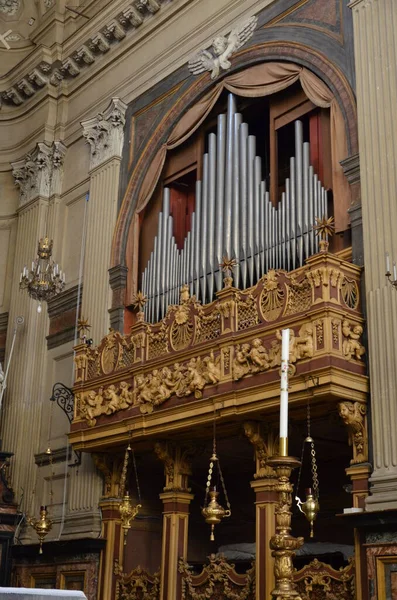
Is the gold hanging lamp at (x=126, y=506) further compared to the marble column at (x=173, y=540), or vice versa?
the gold hanging lamp at (x=126, y=506)

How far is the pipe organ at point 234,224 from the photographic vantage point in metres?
10.7

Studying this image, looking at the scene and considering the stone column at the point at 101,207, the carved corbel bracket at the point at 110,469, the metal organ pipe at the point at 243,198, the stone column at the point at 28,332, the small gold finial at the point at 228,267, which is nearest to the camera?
the small gold finial at the point at 228,267

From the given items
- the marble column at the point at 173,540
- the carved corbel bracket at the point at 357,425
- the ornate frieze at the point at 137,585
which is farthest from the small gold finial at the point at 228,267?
the ornate frieze at the point at 137,585

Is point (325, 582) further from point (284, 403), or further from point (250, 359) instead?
point (284, 403)

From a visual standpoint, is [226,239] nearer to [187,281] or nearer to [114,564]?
[187,281]

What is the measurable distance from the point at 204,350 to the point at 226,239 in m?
1.86

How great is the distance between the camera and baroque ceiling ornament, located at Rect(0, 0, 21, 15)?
742 inches

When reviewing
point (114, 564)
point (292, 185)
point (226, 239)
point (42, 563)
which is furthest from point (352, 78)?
point (42, 563)

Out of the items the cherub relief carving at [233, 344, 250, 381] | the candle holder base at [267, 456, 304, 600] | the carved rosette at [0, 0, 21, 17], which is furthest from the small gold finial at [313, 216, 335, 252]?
the carved rosette at [0, 0, 21, 17]

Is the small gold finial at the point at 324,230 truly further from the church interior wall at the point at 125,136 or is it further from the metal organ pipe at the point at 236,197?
the metal organ pipe at the point at 236,197

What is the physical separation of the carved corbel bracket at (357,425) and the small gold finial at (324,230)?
170cm

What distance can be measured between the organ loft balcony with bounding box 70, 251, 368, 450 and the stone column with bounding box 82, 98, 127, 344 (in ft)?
5.11

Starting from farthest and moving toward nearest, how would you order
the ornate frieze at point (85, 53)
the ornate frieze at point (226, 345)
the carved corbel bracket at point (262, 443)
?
the ornate frieze at point (85, 53) → the carved corbel bracket at point (262, 443) → the ornate frieze at point (226, 345)

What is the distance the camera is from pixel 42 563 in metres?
13.2
